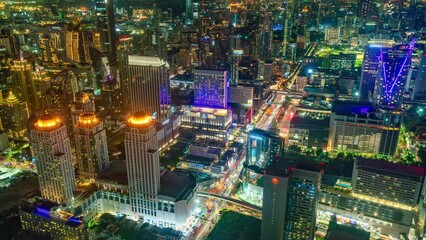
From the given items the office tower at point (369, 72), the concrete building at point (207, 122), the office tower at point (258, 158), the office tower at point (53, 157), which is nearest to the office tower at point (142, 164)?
the office tower at point (53, 157)

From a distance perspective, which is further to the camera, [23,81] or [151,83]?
[151,83]

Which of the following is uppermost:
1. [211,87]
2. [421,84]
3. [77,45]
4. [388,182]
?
[77,45]

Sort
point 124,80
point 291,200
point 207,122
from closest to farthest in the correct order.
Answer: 1. point 291,200
2. point 207,122
3. point 124,80

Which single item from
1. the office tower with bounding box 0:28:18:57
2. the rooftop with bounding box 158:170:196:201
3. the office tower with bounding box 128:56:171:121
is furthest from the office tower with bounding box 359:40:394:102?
the office tower with bounding box 0:28:18:57

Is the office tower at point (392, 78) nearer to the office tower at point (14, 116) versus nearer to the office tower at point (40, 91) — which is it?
the office tower at point (40, 91)

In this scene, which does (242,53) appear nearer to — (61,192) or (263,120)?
(263,120)

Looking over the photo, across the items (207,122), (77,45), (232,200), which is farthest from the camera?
(77,45)

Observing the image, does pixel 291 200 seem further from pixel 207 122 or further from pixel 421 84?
pixel 421 84

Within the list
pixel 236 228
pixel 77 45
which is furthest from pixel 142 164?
pixel 77 45
